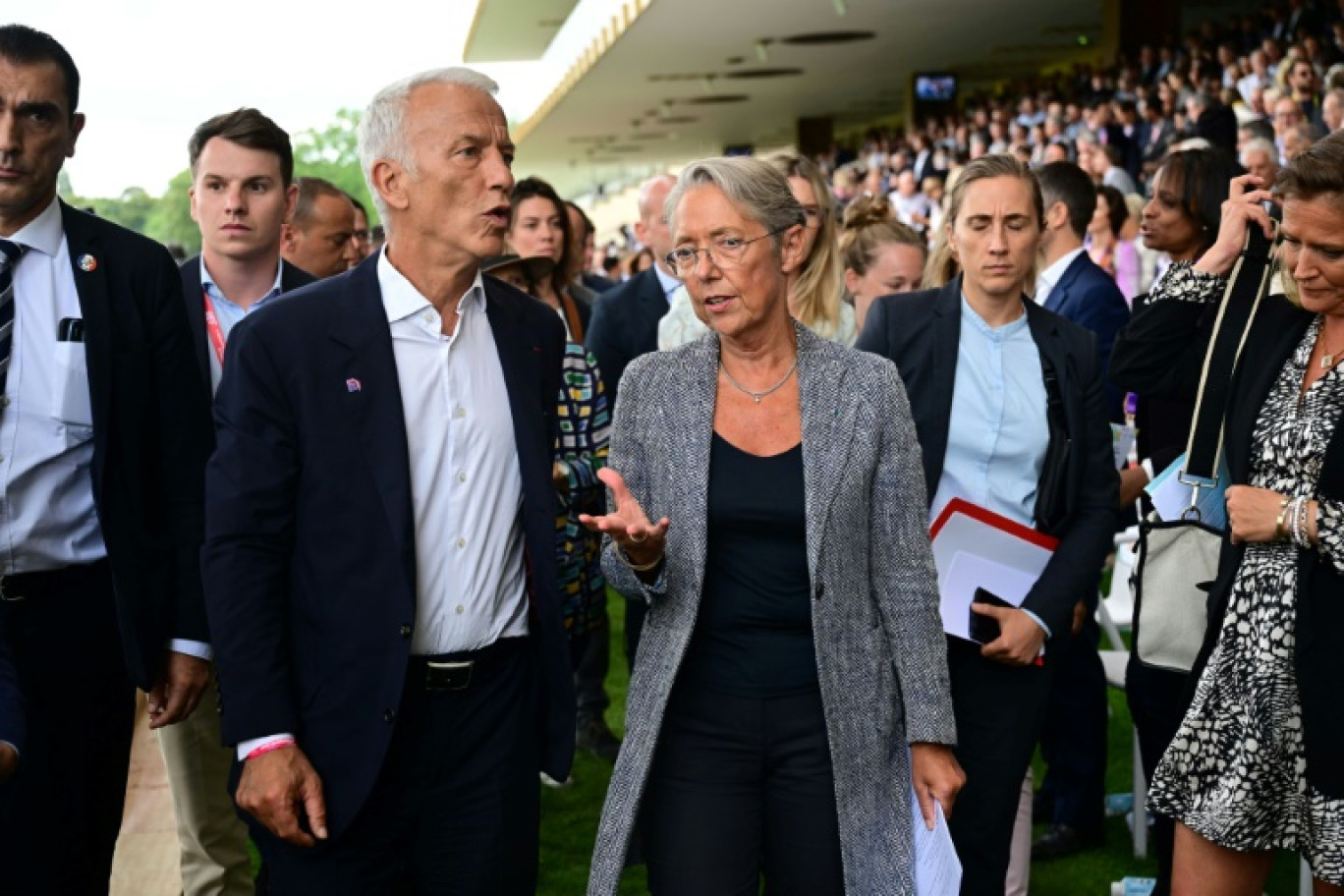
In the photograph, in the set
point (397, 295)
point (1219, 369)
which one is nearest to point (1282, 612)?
point (1219, 369)

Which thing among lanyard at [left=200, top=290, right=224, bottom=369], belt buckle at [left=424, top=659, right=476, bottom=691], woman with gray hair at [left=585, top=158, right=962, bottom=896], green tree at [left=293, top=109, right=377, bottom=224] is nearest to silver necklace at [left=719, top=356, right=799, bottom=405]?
woman with gray hair at [left=585, top=158, right=962, bottom=896]

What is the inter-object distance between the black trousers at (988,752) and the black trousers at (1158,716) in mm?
448

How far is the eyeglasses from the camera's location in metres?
3.16

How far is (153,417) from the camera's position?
11.6 ft

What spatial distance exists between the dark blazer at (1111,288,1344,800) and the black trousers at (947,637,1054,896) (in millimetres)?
510

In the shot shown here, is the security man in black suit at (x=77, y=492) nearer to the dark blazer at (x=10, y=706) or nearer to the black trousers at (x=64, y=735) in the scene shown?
the black trousers at (x=64, y=735)

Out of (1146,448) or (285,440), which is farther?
(1146,448)

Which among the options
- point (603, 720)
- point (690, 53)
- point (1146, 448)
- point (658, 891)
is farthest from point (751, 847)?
point (690, 53)

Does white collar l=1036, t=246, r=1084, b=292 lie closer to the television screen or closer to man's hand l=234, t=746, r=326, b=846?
man's hand l=234, t=746, r=326, b=846

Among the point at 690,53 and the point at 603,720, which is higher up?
the point at 690,53

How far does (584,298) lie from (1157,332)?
5.52 m

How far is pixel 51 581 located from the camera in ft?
11.0

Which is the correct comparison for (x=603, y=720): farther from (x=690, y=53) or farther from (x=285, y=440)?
(x=690, y=53)

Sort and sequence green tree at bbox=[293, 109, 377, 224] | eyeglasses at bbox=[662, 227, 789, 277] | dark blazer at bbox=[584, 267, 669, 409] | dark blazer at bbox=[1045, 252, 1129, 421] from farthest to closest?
green tree at bbox=[293, 109, 377, 224]
dark blazer at bbox=[584, 267, 669, 409]
dark blazer at bbox=[1045, 252, 1129, 421]
eyeglasses at bbox=[662, 227, 789, 277]
